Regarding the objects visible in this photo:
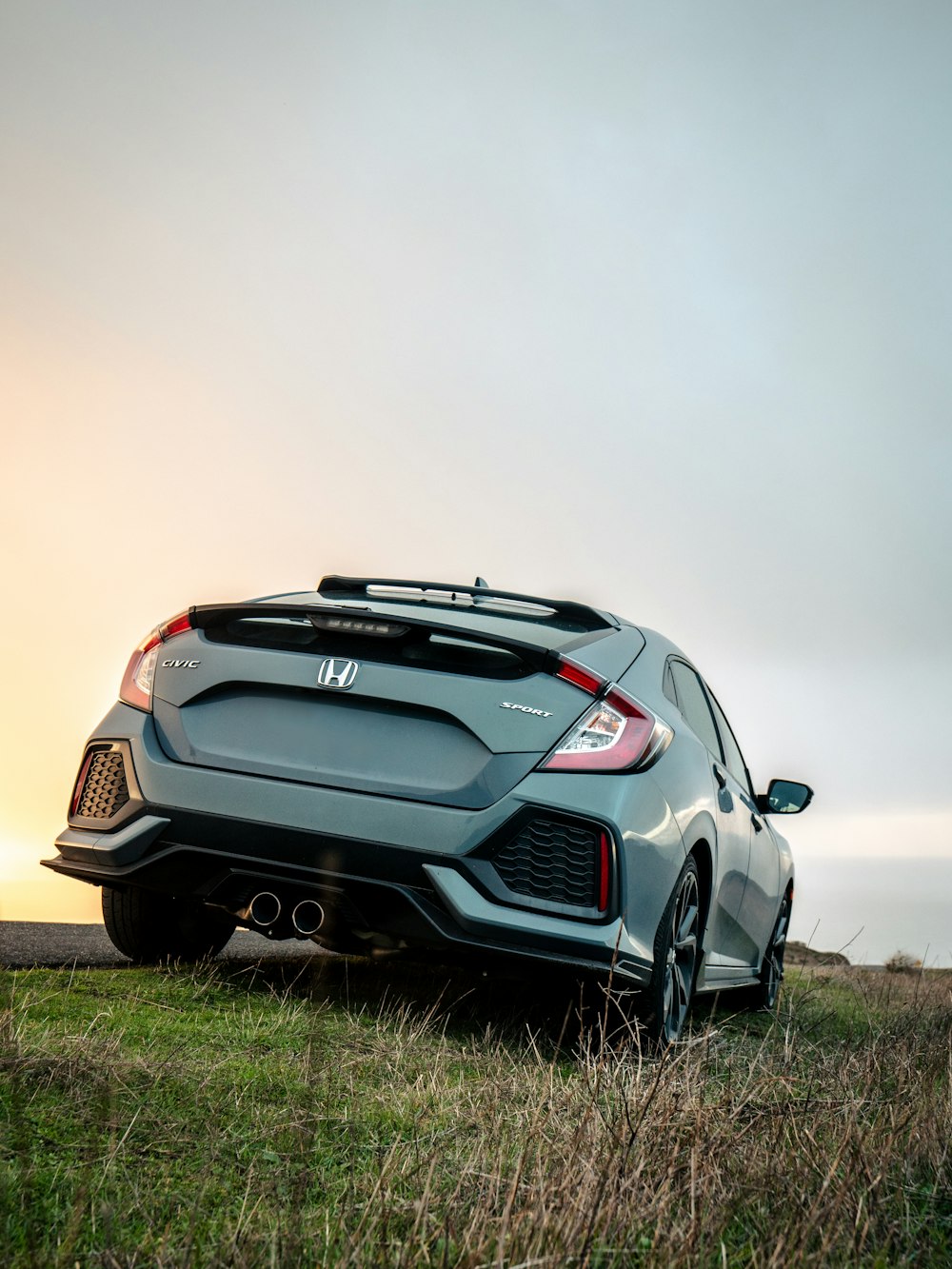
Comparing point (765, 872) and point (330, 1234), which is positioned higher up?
point (765, 872)

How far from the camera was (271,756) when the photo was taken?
4043 millimetres

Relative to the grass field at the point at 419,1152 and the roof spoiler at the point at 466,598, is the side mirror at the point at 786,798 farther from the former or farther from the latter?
the grass field at the point at 419,1152

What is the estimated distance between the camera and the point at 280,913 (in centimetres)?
397

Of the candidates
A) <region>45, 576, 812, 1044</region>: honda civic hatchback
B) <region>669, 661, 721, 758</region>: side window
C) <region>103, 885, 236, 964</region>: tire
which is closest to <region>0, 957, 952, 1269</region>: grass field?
<region>45, 576, 812, 1044</region>: honda civic hatchback

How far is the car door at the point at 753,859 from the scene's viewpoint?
5785mm

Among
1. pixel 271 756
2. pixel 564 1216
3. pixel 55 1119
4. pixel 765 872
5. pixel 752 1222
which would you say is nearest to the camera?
pixel 564 1216

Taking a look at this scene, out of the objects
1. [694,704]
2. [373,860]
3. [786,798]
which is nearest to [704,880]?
[694,704]

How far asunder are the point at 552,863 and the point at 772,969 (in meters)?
3.77

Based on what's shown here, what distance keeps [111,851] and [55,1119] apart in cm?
171

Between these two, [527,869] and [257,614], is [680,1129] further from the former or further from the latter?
[257,614]

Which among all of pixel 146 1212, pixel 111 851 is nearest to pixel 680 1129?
pixel 146 1212

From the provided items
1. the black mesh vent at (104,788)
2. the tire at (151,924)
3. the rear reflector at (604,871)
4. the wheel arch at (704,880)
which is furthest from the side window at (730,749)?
the black mesh vent at (104,788)

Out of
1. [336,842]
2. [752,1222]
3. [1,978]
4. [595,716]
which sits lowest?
[1,978]

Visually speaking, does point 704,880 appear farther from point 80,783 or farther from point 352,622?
point 80,783
